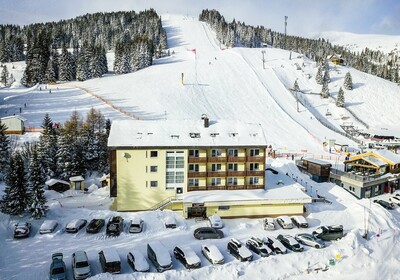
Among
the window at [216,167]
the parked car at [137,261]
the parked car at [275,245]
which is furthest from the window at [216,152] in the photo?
the parked car at [137,261]

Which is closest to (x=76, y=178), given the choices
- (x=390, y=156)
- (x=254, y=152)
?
(x=254, y=152)

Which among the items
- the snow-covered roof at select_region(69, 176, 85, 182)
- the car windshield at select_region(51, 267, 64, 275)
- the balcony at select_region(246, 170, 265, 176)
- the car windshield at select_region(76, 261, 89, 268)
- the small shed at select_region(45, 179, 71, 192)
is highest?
the balcony at select_region(246, 170, 265, 176)

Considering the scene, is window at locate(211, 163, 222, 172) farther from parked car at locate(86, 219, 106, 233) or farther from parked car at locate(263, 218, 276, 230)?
parked car at locate(86, 219, 106, 233)

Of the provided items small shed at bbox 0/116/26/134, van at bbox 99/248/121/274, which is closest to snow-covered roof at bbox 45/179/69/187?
small shed at bbox 0/116/26/134

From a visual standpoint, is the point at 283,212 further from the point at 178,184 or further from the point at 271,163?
the point at 271,163

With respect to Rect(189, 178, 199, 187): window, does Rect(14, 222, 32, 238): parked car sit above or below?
below
